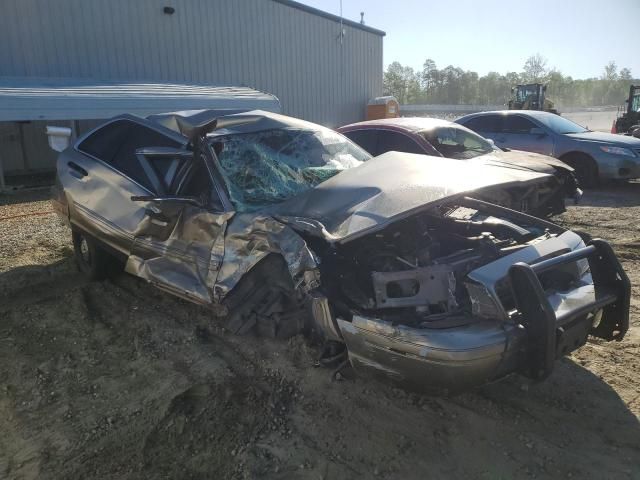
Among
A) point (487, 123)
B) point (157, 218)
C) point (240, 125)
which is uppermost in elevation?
point (240, 125)

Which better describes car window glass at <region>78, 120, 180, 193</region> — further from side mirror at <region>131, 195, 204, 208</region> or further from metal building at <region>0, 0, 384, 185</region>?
metal building at <region>0, 0, 384, 185</region>

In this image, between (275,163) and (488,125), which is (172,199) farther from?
(488,125)

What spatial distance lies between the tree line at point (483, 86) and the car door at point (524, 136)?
50.6 meters

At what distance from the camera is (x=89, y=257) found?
4895 mm

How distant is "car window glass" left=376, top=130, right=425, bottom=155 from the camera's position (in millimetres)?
6910

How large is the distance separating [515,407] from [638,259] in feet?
11.3

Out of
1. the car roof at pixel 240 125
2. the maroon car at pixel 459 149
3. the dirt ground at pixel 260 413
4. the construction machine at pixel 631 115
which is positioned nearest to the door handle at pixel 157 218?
the car roof at pixel 240 125

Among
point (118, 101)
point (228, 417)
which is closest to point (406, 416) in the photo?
point (228, 417)

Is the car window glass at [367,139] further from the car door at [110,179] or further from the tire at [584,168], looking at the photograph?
the tire at [584,168]

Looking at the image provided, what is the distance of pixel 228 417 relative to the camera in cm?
281

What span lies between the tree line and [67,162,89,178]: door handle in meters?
57.3

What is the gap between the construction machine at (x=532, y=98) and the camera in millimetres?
18469

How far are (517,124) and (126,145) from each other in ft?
27.4

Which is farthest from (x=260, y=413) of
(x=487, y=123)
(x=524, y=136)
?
(x=487, y=123)
